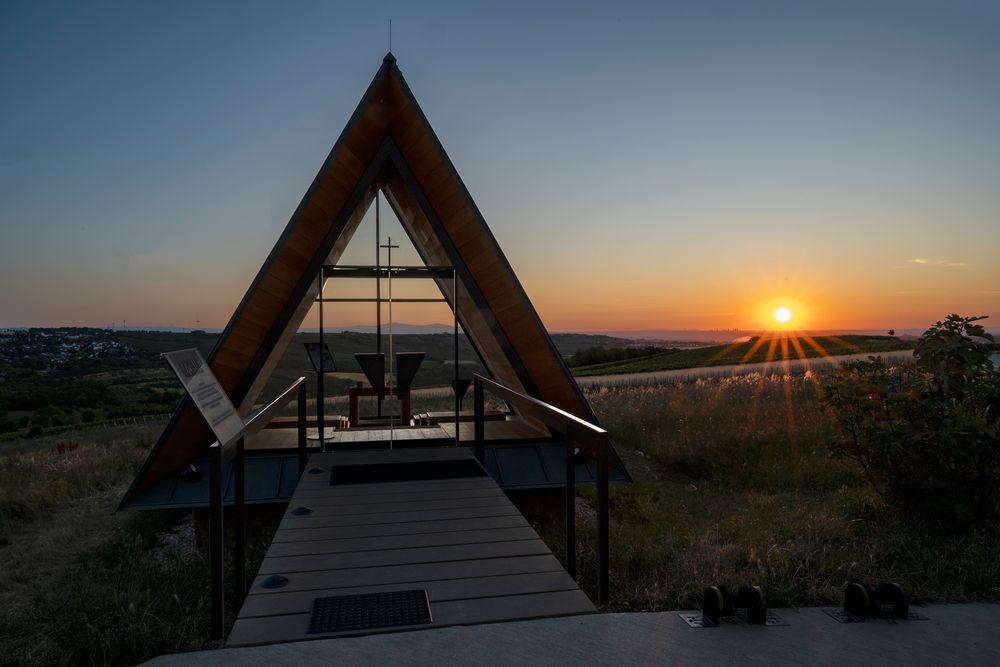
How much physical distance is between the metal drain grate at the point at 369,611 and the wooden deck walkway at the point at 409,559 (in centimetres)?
4

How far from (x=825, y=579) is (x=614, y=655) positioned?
2.13m

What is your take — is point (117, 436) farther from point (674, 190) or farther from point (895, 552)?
point (895, 552)

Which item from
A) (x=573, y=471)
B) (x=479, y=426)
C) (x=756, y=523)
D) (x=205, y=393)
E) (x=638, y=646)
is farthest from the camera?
(x=479, y=426)

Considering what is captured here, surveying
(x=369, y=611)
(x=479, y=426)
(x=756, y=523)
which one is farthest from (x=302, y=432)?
(x=756, y=523)

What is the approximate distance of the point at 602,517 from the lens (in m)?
3.28

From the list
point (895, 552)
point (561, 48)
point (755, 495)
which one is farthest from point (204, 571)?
point (561, 48)

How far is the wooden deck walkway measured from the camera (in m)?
2.92

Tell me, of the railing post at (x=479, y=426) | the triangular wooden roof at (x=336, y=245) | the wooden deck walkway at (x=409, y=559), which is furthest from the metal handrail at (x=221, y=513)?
the railing post at (x=479, y=426)

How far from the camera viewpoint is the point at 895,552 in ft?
14.4

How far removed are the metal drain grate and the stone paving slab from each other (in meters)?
0.10

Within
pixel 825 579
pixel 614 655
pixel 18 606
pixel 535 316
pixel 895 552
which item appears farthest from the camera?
pixel 535 316

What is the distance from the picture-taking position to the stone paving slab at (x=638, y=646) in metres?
2.55

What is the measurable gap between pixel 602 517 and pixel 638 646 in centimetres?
71

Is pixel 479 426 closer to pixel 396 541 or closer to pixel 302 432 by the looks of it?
pixel 302 432
